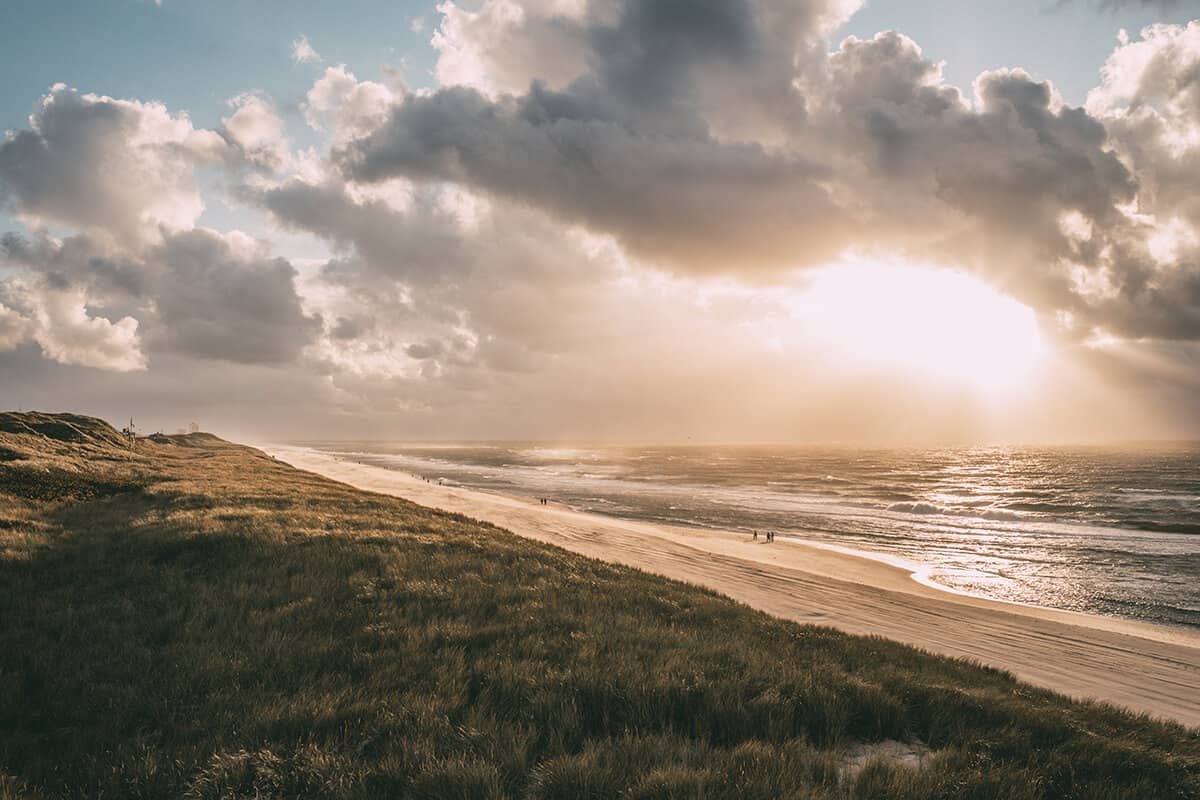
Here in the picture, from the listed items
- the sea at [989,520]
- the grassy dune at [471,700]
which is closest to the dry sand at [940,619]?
the sea at [989,520]

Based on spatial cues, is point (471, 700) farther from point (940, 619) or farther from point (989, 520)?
point (989, 520)

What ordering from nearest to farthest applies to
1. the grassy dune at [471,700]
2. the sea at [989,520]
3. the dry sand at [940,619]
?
the grassy dune at [471,700]
the dry sand at [940,619]
the sea at [989,520]

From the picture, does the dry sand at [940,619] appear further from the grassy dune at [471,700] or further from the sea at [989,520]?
the grassy dune at [471,700]

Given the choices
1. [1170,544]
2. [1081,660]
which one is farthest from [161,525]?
[1170,544]

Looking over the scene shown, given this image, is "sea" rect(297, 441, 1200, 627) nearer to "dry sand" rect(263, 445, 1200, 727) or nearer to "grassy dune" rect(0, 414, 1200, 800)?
"dry sand" rect(263, 445, 1200, 727)

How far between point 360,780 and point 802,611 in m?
17.5

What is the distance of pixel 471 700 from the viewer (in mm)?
6410

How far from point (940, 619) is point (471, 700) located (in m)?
19.8

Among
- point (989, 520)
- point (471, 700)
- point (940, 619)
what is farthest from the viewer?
point (989, 520)

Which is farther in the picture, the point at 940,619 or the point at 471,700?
the point at 940,619

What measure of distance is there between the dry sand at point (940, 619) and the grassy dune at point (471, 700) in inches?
283

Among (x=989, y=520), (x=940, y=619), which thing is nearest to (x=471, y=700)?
(x=940, y=619)

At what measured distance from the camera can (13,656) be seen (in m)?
7.00

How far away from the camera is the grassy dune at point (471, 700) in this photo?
15.5ft
